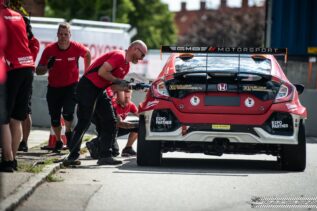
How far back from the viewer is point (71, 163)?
464 inches

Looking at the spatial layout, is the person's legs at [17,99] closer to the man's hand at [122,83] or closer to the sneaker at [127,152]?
the man's hand at [122,83]

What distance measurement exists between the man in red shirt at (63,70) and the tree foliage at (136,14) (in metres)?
45.5

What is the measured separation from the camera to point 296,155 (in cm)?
1166

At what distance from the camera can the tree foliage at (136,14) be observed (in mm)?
66750

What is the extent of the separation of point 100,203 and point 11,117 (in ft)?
7.61

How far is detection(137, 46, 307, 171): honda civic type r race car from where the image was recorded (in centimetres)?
1152

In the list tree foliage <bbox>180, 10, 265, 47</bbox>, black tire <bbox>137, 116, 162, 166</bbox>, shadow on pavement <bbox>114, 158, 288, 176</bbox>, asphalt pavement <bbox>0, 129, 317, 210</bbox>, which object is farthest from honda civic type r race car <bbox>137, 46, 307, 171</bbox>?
tree foliage <bbox>180, 10, 265, 47</bbox>

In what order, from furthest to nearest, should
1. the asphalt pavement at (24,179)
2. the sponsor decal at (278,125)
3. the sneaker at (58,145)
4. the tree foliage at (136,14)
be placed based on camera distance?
the tree foliage at (136,14) → the sneaker at (58,145) → the sponsor decal at (278,125) → the asphalt pavement at (24,179)

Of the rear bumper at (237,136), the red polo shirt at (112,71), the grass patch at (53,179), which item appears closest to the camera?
the grass patch at (53,179)

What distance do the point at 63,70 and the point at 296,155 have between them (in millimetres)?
3807

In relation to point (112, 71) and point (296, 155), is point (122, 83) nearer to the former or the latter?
point (112, 71)

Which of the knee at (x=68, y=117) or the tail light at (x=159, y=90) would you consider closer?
the tail light at (x=159, y=90)

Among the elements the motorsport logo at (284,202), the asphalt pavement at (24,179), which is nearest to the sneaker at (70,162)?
the asphalt pavement at (24,179)

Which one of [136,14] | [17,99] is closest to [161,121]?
[17,99]
